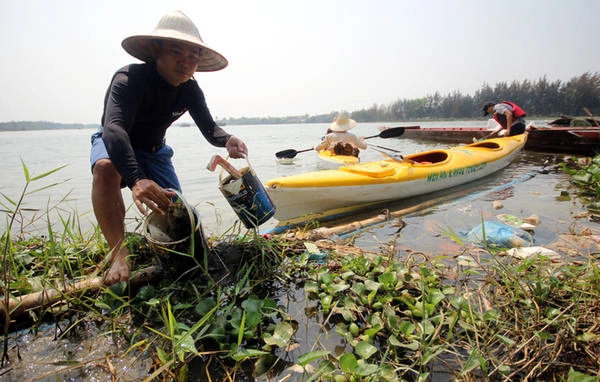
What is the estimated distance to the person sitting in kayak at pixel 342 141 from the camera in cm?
718

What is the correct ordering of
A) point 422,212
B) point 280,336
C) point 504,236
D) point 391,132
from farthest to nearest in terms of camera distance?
1. point 391,132
2. point 422,212
3. point 504,236
4. point 280,336

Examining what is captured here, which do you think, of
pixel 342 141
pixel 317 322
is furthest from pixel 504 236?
pixel 342 141

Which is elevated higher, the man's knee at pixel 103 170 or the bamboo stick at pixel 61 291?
the man's knee at pixel 103 170

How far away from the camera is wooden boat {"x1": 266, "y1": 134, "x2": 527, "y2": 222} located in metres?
3.99

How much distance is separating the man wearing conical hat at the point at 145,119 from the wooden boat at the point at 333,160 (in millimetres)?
3991

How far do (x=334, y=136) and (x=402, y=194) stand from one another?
10.0ft

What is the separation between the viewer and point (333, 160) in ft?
21.1

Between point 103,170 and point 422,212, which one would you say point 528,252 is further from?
point 103,170

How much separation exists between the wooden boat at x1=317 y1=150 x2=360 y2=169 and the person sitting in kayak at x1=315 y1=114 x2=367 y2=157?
0.25 m

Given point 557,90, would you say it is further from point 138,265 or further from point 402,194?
point 138,265

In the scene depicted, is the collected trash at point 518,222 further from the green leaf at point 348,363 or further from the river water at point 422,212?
the green leaf at point 348,363

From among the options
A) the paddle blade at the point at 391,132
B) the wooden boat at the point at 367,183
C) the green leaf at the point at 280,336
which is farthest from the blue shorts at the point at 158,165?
the paddle blade at the point at 391,132

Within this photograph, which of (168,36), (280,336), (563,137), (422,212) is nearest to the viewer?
(280,336)

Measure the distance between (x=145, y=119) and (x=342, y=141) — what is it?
5515 mm
